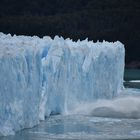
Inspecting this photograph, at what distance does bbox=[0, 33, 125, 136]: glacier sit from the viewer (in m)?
13.3

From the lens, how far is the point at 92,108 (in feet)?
59.4

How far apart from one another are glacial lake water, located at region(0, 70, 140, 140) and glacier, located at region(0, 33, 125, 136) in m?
0.26

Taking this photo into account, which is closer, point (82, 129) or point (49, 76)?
point (82, 129)

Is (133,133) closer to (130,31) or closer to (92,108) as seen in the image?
(92,108)

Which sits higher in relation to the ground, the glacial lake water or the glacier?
the glacier

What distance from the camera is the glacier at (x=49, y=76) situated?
13258mm

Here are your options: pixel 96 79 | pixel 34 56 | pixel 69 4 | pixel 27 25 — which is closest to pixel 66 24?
pixel 27 25

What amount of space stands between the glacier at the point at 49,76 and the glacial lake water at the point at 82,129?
0.87 feet

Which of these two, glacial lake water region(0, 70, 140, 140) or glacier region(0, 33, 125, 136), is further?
glacial lake water region(0, 70, 140, 140)

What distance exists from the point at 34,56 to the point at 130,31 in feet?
144

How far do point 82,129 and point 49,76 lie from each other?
7.36 feet

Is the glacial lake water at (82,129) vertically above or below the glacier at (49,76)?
below

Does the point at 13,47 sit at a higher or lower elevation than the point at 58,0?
lower

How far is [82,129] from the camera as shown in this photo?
1472 cm
